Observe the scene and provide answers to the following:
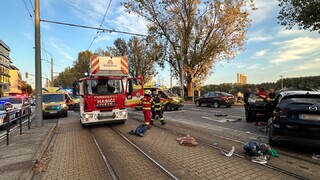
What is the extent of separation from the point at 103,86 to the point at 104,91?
0.26 m

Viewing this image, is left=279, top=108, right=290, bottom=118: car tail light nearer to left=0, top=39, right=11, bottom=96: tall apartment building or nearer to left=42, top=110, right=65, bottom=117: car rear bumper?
left=42, top=110, right=65, bottom=117: car rear bumper

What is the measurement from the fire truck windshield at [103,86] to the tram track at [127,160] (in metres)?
3.13

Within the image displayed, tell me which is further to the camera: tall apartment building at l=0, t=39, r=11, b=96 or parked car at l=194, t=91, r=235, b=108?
tall apartment building at l=0, t=39, r=11, b=96

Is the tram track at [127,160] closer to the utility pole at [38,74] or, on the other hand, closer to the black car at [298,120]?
the black car at [298,120]

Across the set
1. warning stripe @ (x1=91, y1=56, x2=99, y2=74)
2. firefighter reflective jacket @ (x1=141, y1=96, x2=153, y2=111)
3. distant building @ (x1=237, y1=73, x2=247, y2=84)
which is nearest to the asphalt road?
firefighter reflective jacket @ (x1=141, y1=96, x2=153, y2=111)

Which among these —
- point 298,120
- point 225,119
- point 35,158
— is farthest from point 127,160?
point 225,119

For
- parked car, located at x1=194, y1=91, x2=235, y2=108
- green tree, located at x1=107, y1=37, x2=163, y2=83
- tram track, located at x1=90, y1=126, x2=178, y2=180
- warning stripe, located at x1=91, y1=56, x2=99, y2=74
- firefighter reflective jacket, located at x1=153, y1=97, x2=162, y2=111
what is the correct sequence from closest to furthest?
tram track, located at x1=90, y1=126, x2=178, y2=180
warning stripe, located at x1=91, y1=56, x2=99, y2=74
firefighter reflective jacket, located at x1=153, y1=97, x2=162, y2=111
parked car, located at x1=194, y1=91, x2=235, y2=108
green tree, located at x1=107, y1=37, x2=163, y2=83

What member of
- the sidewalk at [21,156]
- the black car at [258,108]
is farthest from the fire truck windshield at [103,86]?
the black car at [258,108]

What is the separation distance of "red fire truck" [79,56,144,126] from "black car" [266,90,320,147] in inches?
268

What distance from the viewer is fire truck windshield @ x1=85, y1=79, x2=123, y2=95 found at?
10.0 metres

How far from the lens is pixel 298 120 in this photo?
17.5 feet

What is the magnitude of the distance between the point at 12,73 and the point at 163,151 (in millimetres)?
103849

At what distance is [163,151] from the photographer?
6016 millimetres

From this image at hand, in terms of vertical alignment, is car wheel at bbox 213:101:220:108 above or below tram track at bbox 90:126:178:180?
above
